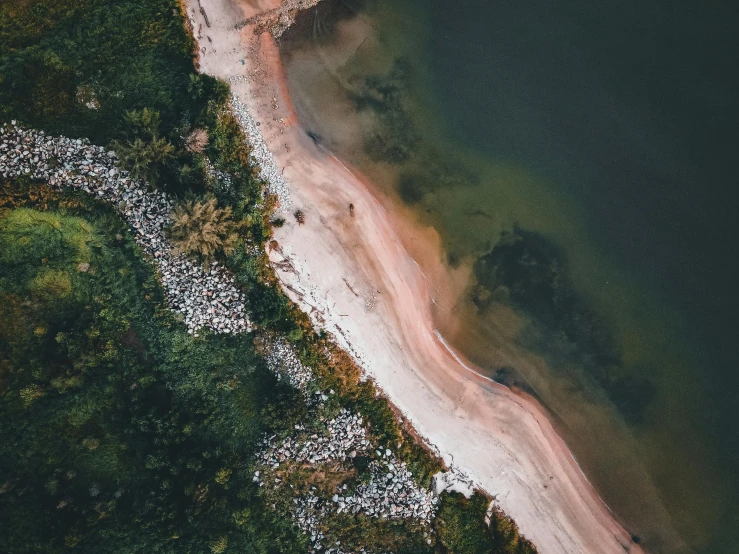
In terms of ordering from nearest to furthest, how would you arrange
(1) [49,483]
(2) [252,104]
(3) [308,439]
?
(1) [49,483] < (3) [308,439] < (2) [252,104]

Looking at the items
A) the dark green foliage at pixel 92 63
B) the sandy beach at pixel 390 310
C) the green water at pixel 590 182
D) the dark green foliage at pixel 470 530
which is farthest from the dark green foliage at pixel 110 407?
the green water at pixel 590 182

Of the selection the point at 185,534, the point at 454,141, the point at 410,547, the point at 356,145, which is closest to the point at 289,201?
the point at 356,145

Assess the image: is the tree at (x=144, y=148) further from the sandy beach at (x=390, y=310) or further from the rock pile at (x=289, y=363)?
the rock pile at (x=289, y=363)

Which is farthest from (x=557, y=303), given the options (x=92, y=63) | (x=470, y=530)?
(x=92, y=63)

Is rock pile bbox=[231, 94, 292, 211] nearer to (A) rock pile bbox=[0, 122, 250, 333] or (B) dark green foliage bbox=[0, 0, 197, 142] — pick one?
(B) dark green foliage bbox=[0, 0, 197, 142]

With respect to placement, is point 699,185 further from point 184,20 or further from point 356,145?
point 184,20

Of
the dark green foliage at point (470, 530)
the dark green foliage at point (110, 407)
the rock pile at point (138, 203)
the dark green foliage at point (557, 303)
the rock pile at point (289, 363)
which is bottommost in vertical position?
the dark green foliage at point (110, 407)

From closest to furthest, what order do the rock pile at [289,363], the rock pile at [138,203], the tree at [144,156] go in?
the tree at [144,156]
the rock pile at [138,203]
the rock pile at [289,363]
